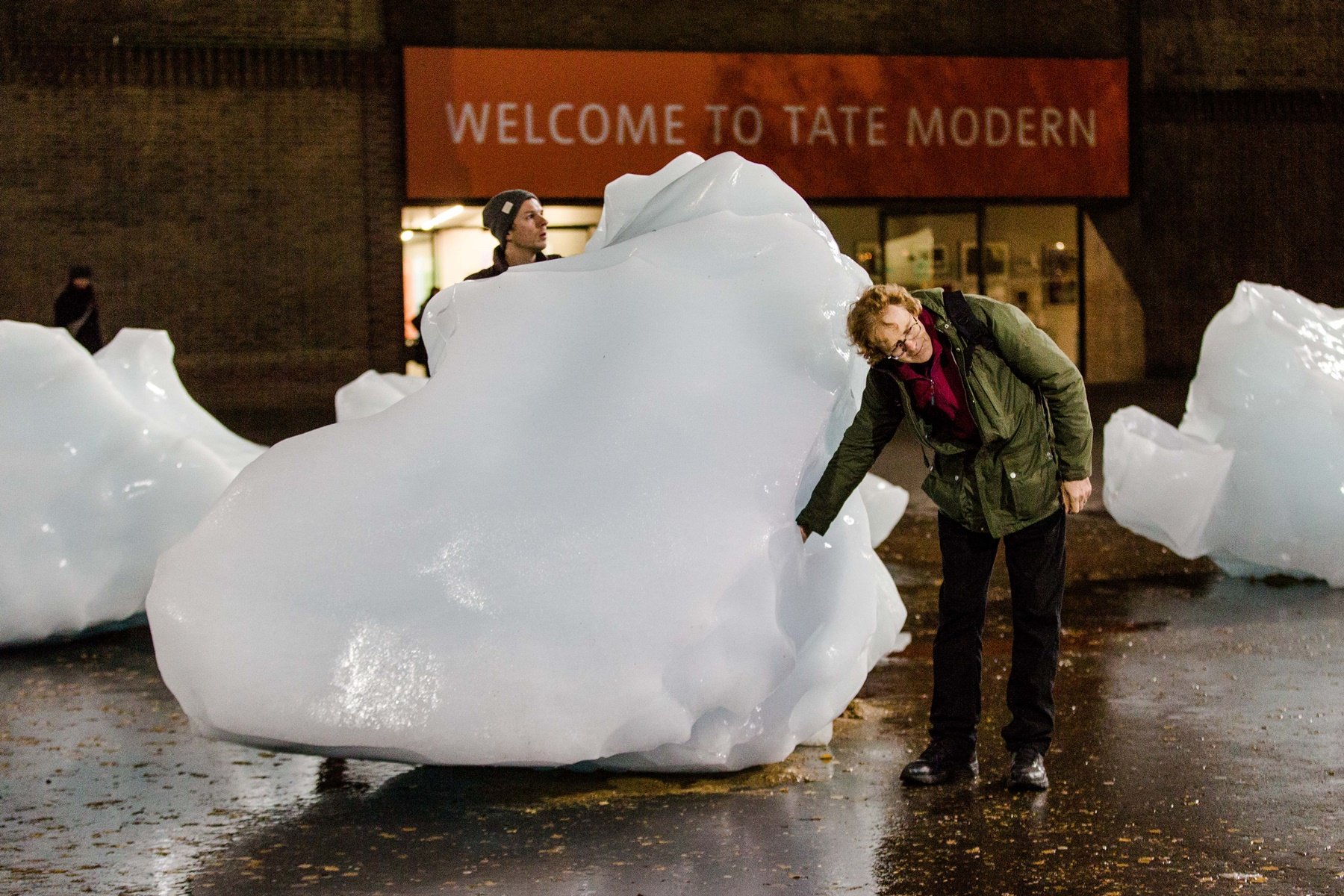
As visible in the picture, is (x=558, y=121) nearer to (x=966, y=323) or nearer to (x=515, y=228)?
(x=515, y=228)

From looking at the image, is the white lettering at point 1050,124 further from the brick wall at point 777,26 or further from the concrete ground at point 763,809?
the concrete ground at point 763,809

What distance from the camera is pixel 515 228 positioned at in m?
5.51

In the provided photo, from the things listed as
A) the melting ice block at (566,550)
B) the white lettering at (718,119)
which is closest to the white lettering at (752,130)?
the white lettering at (718,119)

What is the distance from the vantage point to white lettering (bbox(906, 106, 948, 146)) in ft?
68.0

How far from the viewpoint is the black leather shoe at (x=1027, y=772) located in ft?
13.9

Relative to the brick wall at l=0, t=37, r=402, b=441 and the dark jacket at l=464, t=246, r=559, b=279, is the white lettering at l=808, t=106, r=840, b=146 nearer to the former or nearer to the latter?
the brick wall at l=0, t=37, r=402, b=441

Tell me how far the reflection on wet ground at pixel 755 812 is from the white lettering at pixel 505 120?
1482 centimetres

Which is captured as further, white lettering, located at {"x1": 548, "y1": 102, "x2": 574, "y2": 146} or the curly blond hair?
white lettering, located at {"x1": 548, "y1": 102, "x2": 574, "y2": 146}

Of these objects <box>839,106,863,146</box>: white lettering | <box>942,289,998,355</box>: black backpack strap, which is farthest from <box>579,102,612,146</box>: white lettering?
<box>942,289,998,355</box>: black backpack strap

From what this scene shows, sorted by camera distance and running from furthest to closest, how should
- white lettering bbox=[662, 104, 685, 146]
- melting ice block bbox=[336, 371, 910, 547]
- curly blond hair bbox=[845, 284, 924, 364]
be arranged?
white lettering bbox=[662, 104, 685, 146], melting ice block bbox=[336, 371, 910, 547], curly blond hair bbox=[845, 284, 924, 364]

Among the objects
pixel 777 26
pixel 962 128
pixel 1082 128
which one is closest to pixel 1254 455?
pixel 777 26

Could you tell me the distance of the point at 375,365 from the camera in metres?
19.5

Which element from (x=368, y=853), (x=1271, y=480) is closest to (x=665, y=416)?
(x=368, y=853)

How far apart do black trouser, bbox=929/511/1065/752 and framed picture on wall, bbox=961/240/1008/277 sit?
1789 centimetres
